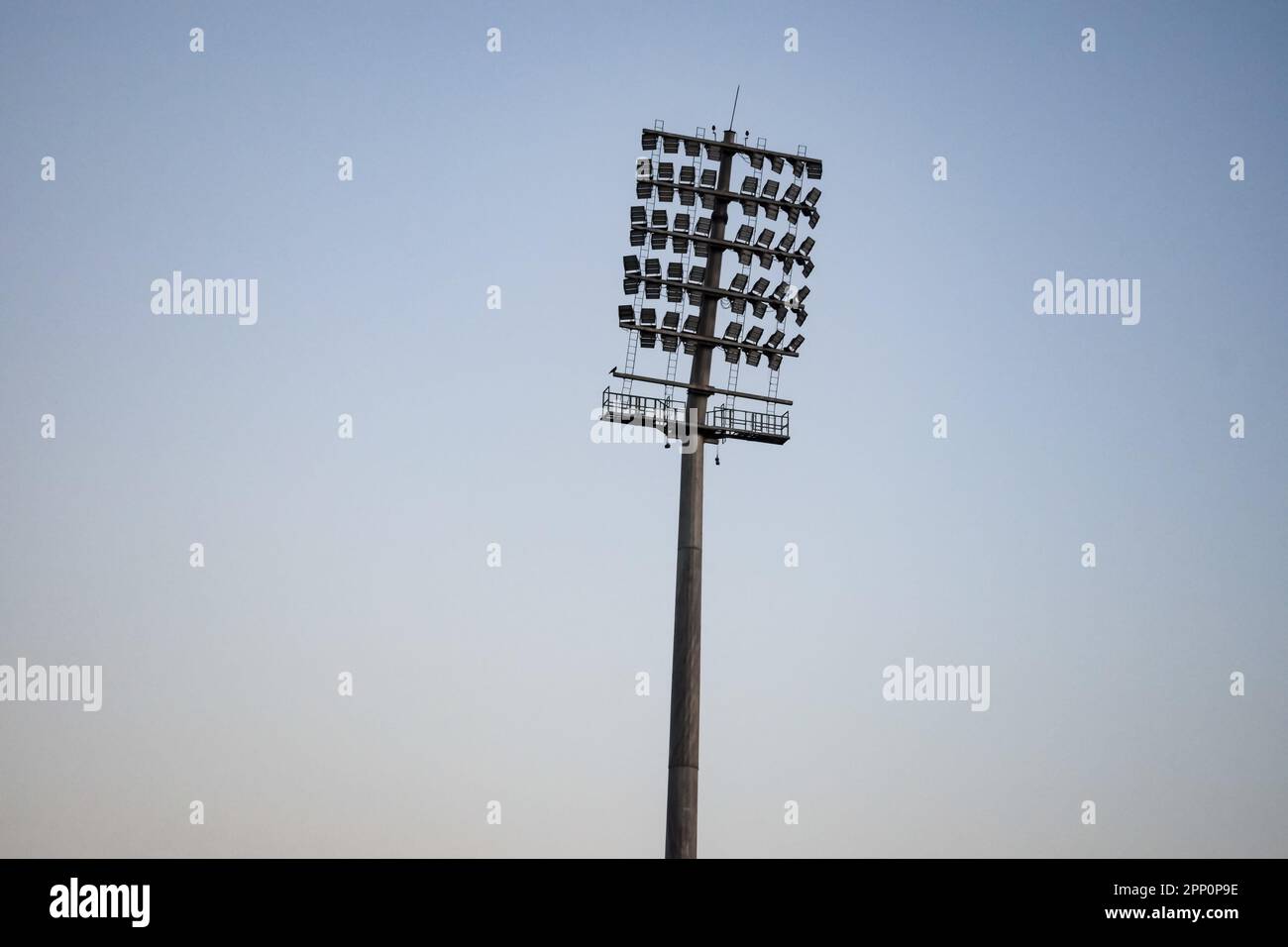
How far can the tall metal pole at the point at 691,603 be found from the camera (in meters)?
39.8

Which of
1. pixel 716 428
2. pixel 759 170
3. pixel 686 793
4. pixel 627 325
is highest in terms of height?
pixel 759 170

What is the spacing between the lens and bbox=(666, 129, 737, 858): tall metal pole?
3978 cm

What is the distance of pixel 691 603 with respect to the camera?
139ft

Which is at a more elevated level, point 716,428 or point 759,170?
point 759,170
